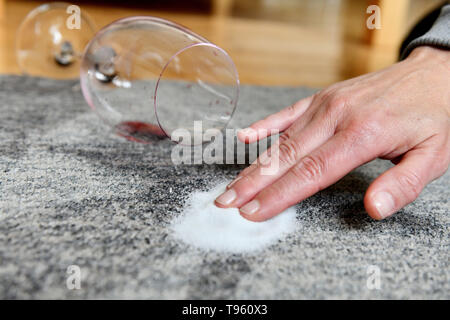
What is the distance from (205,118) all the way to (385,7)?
1.69m

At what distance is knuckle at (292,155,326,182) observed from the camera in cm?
48

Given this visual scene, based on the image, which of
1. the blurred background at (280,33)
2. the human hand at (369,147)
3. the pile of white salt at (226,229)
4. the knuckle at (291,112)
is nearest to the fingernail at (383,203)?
the human hand at (369,147)

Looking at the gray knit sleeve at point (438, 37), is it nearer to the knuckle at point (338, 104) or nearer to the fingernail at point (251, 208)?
the knuckle at point (338, 104)

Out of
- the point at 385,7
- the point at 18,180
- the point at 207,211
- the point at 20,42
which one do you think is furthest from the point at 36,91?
the point at 385,7

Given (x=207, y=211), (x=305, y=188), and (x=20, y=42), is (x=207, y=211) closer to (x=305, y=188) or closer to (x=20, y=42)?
(x=305, y=188)

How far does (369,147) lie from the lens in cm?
48

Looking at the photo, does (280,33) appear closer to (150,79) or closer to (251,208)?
(150,79)

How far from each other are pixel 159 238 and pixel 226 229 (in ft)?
0.25

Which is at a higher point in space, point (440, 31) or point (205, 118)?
point (440, 31)

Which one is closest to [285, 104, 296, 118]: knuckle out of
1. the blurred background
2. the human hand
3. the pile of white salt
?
the human hand

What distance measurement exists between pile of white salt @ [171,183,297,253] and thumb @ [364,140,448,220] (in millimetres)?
104

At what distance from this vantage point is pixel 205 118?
68 centimetres

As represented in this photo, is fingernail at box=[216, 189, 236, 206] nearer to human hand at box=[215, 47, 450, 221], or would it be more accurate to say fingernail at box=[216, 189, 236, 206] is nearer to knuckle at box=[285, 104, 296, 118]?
human hand at box=[215, 47, 450, 221]

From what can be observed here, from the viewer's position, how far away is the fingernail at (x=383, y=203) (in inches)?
16.8
